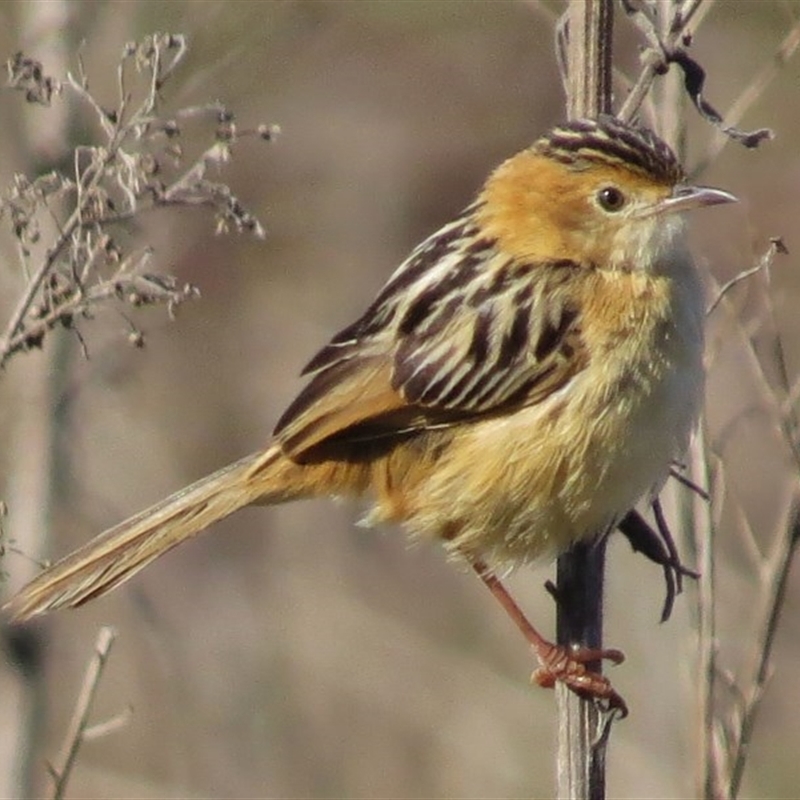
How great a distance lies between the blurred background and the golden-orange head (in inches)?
51.0

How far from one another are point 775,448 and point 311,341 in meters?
2.55

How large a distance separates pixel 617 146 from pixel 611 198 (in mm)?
203

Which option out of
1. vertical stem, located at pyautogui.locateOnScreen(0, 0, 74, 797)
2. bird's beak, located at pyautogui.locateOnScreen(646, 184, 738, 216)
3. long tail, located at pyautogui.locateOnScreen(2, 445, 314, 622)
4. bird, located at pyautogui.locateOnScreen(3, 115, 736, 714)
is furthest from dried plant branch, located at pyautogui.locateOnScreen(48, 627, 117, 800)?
bird's beak, located at pyautogui.locateOnScreen(646, 184, 738, 216)

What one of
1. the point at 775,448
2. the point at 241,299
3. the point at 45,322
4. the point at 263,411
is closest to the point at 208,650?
the point at 263,411

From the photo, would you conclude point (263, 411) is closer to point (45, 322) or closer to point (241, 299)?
point (241, 299)

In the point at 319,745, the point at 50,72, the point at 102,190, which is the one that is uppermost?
the point at 50,72

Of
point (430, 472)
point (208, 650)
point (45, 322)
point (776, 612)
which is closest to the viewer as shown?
point (45, 322)

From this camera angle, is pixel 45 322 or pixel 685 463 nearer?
pixel 45 322

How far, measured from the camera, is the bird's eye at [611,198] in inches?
175

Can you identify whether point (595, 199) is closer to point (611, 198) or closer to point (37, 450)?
point (611, 198)

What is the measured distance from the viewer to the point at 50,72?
4758mm

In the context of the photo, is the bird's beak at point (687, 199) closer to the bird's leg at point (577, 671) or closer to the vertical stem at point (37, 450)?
the bird's leg at point (577, 671)

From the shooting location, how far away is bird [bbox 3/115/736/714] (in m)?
4.28

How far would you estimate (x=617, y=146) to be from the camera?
428 centimetres
